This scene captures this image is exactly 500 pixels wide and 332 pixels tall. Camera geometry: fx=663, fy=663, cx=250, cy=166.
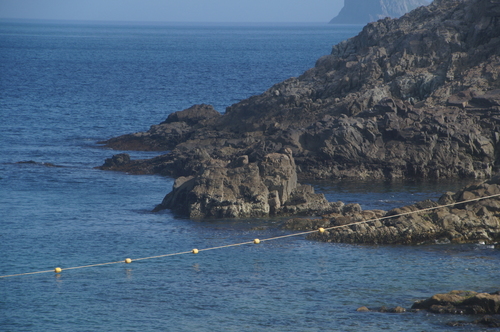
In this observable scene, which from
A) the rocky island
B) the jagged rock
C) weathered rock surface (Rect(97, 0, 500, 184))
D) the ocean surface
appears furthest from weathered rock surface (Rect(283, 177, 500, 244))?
the jagged rock

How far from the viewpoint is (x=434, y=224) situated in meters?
27.6

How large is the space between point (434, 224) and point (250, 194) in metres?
9.61

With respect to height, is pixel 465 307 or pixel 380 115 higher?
pixel 380 115

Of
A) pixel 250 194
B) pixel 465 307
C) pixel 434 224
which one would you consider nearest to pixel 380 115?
pixel 250 194

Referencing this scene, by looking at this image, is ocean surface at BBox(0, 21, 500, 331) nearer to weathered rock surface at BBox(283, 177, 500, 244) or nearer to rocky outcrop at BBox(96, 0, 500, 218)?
weathered rock surface at BBox(283, 177, 500, 244)

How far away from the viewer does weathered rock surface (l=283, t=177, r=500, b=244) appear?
27.3 meters

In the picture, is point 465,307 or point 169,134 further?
point 169,134

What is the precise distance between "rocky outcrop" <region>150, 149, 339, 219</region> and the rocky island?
0.19 ft

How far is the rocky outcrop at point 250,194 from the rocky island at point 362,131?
2.3 inches

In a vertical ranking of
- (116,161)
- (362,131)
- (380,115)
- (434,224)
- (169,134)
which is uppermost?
(380,115)

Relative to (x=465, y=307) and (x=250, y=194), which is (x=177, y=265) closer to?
(x=250, y=194)

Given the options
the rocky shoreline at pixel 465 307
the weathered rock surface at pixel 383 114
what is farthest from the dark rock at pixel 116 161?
the rocky shoreline at pixel 465 307

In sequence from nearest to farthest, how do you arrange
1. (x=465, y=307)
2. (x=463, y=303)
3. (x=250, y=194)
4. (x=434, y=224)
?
(x=465, y=307)
(x=463, y=303)
(x=434, y=224)
(x=250, y=194)

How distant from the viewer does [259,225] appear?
31469mm
